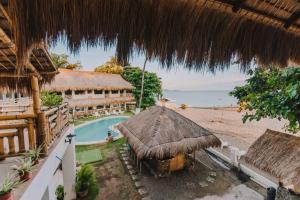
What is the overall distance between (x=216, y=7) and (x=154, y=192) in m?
7.07

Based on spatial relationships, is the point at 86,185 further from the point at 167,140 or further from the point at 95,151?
the point at 95,151

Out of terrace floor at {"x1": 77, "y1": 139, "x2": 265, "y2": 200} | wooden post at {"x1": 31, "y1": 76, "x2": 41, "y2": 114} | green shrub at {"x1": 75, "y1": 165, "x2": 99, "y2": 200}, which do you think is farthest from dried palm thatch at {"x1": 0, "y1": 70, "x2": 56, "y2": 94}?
terrace floor at {"x1": 77, "y1": 139, "x2": 265, "y2": 200}

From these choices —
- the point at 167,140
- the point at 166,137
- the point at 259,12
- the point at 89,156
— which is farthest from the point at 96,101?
the point at 259,12

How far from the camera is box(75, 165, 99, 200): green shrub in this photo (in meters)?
6.30

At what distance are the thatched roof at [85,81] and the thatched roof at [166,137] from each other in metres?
14.4

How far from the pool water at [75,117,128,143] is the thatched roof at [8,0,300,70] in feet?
43.9

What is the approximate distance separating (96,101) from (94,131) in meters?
6.74

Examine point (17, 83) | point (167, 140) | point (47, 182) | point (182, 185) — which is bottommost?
point (182, 185)

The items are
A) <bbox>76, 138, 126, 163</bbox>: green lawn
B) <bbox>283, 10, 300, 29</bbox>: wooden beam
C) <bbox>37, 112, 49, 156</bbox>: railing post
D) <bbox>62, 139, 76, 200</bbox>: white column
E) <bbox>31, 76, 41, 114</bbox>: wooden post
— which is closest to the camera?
<bbox>283, 10, 300, 29</bbox>: wooden beam

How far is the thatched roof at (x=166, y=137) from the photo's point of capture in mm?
7152

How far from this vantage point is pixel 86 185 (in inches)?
253

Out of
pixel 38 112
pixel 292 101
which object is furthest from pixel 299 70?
pixel 38 112

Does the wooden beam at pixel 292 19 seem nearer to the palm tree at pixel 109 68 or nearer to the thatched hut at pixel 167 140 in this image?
the thatched hut at pixel 167 140

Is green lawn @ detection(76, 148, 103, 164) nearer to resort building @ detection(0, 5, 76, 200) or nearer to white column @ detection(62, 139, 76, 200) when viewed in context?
white column @ detection(62, 139, 76, 200)
